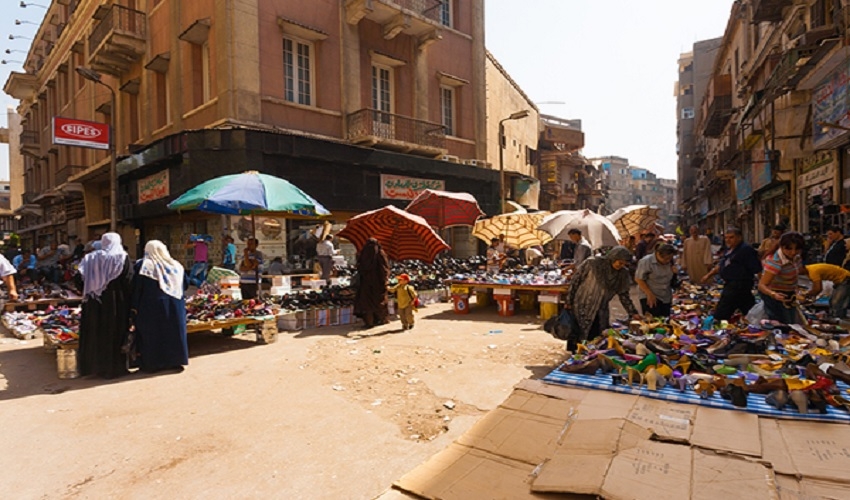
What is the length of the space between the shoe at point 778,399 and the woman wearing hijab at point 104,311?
259 inches

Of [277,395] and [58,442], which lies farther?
[277,395]

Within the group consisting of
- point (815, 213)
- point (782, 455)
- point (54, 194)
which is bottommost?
point (782, 455)

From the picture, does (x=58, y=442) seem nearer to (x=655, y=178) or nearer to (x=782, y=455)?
(x=782, y=455)

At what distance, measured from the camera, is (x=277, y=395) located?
516 cm

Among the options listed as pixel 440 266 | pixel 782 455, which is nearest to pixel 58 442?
pixel 782 455

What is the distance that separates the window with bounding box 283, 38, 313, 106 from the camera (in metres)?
15.3

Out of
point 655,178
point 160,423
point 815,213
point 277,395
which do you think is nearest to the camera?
point 160,423

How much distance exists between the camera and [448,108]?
69.1 feet

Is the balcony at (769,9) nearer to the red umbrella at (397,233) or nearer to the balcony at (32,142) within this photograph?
the red umbrella at (397,233)

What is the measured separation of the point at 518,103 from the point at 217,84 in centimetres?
2126

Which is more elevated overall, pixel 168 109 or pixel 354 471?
pixel 168 109

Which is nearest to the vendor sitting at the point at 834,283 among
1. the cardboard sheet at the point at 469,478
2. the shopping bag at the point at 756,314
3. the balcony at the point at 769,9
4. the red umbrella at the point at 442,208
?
the shopping bag at the point at 756,314

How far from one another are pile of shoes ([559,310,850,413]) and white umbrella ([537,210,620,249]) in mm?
5935

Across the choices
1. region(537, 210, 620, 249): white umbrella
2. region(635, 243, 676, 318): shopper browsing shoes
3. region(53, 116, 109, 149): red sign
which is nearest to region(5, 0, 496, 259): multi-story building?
region(53, 116, 109, 149): red sign
